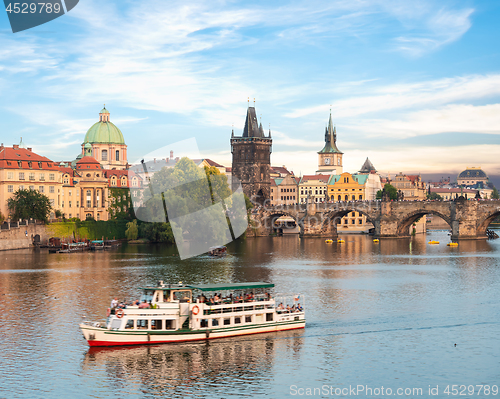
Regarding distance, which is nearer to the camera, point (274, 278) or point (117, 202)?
point (274, 278)

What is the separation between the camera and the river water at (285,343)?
30.6 metres

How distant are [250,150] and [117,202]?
142 feet

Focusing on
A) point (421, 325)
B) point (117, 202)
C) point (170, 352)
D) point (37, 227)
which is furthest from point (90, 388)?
point (117, 202)

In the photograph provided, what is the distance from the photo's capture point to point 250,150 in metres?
158

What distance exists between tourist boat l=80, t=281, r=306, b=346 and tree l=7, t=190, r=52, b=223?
6786 centimetres

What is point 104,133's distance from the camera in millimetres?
168125

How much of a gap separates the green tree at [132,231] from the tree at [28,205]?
47.1 feet

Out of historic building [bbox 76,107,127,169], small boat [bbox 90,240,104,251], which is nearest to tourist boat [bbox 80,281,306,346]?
small boat [bbox 90,240,104,251]

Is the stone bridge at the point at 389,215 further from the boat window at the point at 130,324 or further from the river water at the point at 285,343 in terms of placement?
the boat window at the point at 130,324

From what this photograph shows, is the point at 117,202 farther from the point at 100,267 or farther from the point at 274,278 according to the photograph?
the point at 274,278

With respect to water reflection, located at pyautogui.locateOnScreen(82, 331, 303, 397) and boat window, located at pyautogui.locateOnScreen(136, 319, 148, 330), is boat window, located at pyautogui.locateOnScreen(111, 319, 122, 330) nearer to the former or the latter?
boat window, located at pyautogui.locateOnScreen(136, 319, 148, 330)

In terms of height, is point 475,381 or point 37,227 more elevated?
point 37,227

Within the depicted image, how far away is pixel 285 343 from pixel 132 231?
255 feet

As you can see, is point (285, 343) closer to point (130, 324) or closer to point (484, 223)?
point (130, 324)
